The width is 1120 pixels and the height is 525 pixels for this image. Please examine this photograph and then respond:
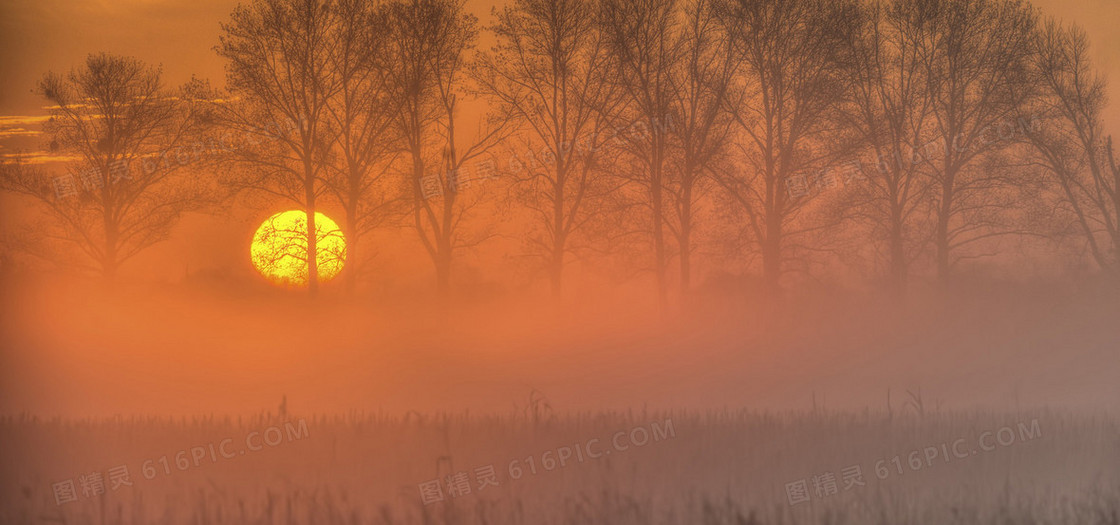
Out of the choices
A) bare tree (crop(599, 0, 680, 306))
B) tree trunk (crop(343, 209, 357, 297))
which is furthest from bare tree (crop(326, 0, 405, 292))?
bare tree (crop(599, 0, 680, 306))

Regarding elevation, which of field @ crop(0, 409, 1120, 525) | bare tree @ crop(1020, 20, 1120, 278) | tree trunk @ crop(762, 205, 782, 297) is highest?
bare tree @ crop(1020, 20, 1120, 278)

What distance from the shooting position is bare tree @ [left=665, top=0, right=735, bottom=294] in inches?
115

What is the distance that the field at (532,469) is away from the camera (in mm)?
2725

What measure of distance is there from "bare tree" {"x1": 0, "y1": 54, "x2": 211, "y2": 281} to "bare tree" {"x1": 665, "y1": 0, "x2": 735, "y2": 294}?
1.90 m

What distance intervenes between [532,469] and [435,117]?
1.44 metres

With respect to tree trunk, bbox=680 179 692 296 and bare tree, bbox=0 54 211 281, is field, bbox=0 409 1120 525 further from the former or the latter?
bare tree, bbox=0 54 211 281

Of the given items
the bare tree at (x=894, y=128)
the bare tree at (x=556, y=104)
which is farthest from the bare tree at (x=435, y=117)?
the bare tree at (x=894, y=128)

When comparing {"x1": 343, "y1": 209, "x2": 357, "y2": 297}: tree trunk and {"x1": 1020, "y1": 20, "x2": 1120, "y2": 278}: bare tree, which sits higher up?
{"x1": 1020, "y1": 20, "x2": 1120, "y2": 278}: bare tree

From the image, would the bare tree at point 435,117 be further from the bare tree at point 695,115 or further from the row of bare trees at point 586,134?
the bare tree at point 695,115

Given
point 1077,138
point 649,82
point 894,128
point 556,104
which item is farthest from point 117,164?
point 1077,138

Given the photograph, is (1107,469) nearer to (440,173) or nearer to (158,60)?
(440,173)

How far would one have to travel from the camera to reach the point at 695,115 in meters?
2.96

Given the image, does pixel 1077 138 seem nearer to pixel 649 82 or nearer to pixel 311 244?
pixel 649 82

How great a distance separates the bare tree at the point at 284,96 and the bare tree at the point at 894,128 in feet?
7.12
